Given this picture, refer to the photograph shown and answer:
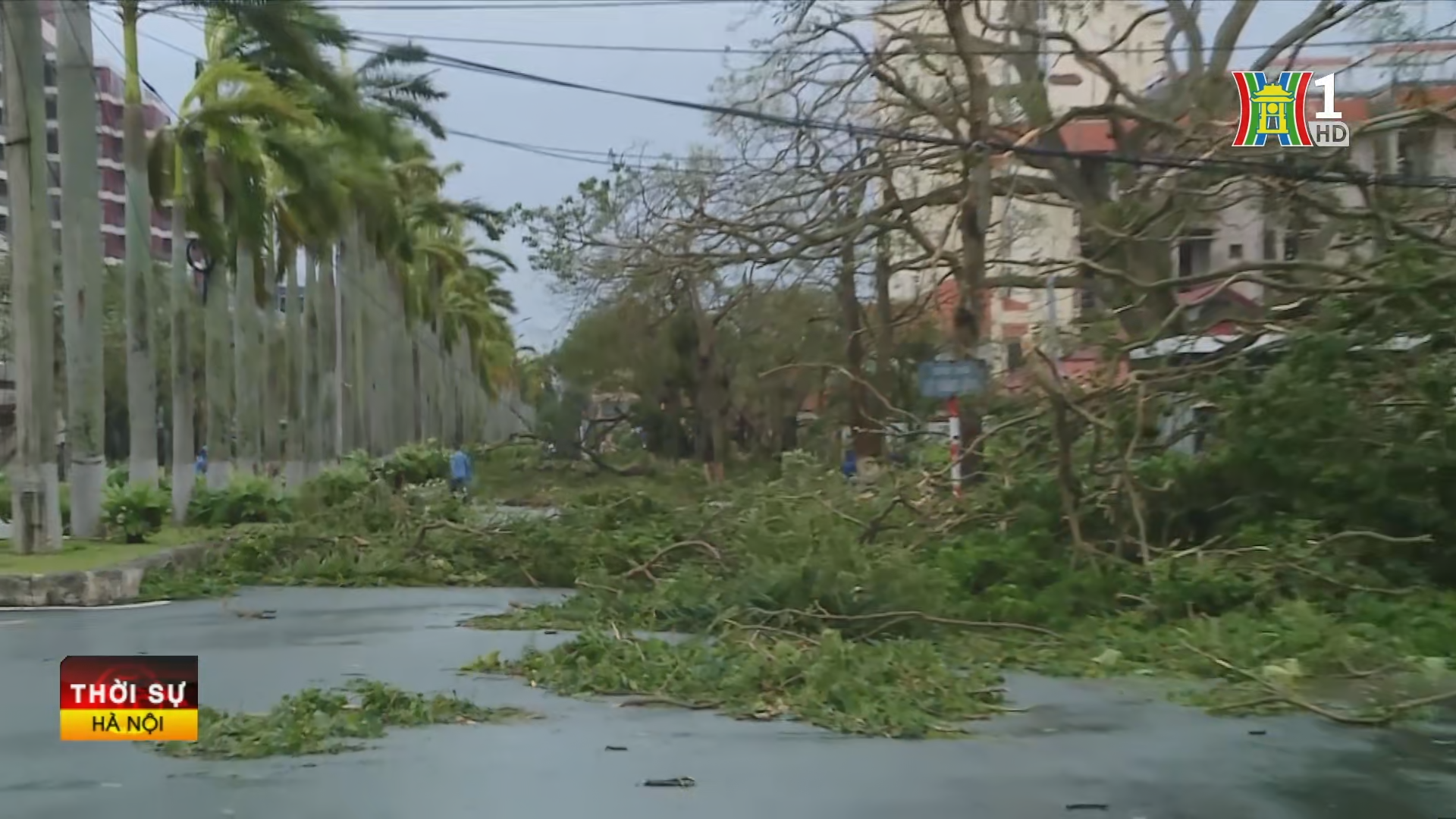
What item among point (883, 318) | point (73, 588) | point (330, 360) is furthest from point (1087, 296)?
point (330, 360)

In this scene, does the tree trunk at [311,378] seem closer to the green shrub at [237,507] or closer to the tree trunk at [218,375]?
the tree trunk at [218,375]

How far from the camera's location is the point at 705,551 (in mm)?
16828

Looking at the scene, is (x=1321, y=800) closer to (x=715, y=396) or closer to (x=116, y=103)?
(x=715, y=396)

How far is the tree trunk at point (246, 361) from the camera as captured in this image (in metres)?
31.2

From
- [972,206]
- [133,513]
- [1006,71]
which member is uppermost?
[1006,71]

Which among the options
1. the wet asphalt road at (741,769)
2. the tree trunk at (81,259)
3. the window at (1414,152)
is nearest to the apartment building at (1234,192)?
the window at (1414,152)

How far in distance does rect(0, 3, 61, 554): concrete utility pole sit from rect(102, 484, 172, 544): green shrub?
1.89 meters

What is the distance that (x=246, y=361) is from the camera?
32156 mm

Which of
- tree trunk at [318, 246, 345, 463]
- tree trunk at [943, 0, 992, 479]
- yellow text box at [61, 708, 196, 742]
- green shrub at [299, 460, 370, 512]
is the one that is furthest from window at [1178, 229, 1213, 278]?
yellow text box at [61, 708, 196, 742]

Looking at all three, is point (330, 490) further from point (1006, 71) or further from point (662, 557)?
point (1006, 71)

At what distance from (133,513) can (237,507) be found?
432 centimetres

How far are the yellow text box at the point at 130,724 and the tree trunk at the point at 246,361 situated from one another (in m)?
22.3

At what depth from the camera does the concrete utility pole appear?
19.4 meters

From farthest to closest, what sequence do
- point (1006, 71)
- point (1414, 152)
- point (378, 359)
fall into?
1. point (378, 359)
2. point (1006, 71)
3. point (1414, 152)
